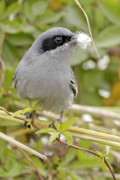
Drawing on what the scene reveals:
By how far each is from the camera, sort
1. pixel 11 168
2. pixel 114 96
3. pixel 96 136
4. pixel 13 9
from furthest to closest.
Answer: pixel 114 96 → pixel 13 9 → pixel 11 168 → pixel 96 136

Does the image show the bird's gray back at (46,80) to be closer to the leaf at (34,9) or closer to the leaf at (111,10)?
the leaf at (34,9)

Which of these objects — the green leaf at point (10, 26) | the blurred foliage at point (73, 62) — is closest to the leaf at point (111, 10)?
the blurred foliage at point (73, 62)

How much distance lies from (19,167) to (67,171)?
23 centimetres

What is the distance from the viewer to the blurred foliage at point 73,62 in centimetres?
237

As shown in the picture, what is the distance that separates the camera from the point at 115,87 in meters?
2.97

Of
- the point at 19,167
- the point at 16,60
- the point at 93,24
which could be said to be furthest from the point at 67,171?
the point at 93,24

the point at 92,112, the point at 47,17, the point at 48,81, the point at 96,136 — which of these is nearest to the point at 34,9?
the point at 47,17

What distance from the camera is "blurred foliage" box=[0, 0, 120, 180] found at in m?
2.37

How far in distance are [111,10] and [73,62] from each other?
0.37 m

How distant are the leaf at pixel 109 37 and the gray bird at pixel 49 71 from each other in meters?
0.64

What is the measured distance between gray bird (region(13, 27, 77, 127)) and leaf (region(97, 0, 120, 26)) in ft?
2.40

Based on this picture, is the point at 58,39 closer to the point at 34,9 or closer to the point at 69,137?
the point at 69,137

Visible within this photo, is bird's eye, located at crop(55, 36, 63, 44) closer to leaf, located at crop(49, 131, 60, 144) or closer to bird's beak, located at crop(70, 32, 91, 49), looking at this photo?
bird's beak, located at crop(70, 32, 91, 49)

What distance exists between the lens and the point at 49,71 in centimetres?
211
